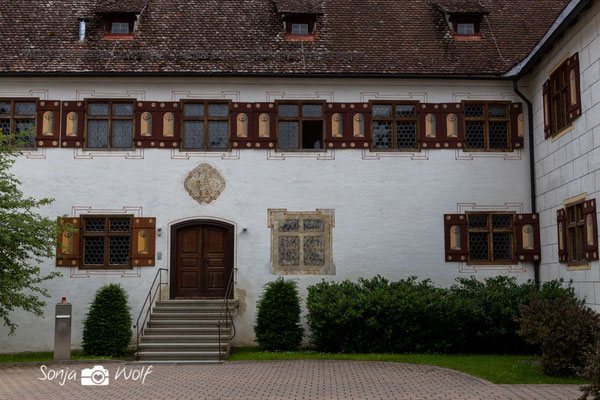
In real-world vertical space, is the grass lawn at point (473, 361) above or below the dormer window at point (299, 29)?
below

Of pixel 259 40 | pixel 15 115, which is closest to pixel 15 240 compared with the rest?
pixel 15 115

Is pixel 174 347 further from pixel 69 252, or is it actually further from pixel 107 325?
pixel 69 252

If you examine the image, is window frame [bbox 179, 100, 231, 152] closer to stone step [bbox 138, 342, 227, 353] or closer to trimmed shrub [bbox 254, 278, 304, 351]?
trimmed shrub [bbox 254, 278, 304, 351]

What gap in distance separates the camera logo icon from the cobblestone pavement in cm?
13

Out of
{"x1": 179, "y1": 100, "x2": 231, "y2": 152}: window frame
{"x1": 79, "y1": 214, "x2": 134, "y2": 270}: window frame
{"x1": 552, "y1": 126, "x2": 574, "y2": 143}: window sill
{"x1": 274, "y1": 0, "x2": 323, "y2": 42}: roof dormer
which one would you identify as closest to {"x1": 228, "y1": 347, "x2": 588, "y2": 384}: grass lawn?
{"x1": 79, "y1": 214, "x2": 134, "y2": 270}: window frame

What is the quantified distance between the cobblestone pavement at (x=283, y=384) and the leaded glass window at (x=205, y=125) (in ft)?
20.9

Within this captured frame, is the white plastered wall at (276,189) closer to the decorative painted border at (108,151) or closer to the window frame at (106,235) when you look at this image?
the decorative painted border at (108,151)

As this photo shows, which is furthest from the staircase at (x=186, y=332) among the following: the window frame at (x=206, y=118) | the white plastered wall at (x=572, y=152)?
the white plastered wall at (x=572, y=152)

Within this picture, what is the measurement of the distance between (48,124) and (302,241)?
287 inches

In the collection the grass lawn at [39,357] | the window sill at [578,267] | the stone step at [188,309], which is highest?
the window sill at [578,267]

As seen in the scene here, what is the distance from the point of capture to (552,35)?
52.5 ft

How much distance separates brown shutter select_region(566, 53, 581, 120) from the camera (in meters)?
15.4

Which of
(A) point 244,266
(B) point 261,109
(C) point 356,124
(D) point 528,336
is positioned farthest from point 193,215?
(D) point 528,336

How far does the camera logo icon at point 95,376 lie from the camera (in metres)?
13.0
